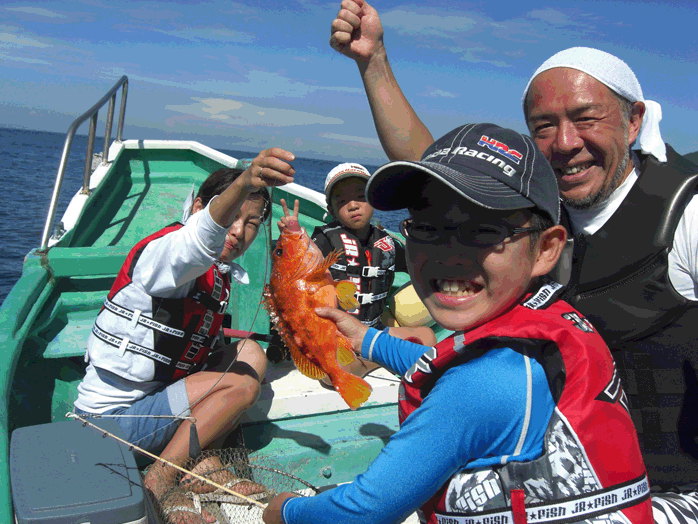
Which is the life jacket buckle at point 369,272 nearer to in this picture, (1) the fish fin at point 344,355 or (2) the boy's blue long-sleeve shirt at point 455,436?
(1) the fish fin at point 344,355

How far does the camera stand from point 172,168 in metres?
7.61

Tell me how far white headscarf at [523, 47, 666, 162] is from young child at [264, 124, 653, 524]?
79 cm

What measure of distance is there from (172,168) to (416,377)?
23.1ft

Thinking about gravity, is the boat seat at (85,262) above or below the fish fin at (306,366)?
above

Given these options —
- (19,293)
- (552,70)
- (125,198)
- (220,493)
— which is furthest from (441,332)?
(125,198)

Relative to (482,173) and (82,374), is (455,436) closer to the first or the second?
(482,173)

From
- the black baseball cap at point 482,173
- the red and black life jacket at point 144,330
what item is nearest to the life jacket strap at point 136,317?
the red and black life jacket at point 144,330

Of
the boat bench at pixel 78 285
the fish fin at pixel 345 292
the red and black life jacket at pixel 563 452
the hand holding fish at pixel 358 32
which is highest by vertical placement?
the hand holding fish at pixel 358 32

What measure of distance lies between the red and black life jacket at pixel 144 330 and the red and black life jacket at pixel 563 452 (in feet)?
5.92

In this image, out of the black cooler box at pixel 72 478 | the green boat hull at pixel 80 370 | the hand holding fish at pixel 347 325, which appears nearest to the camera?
the black cooler box at pixel 72 478

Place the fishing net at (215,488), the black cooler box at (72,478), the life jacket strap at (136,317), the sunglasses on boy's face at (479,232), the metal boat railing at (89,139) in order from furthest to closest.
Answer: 1. the metal boat railing at (89,139)
2. the life jacket strap at (136,317)
3. the fishing net at (215,488)
4. the black cooler box at (72,478)
5. the sunglasses on boy's face at (479,232)

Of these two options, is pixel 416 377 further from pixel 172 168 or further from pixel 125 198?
pixel 172 168

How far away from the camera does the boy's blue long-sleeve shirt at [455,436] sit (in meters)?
1.16

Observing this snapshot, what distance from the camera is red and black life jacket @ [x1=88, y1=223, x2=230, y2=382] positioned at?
2602 millimetres
